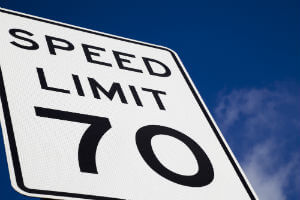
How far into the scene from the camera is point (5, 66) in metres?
1.32

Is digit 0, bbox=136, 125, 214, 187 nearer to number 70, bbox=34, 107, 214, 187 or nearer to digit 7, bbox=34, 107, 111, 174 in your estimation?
number 70, bbox=34, 107, 214, 187

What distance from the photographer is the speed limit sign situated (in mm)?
1055

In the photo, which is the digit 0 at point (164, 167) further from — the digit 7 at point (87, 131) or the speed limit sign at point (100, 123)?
the digit 7 at point (87, 131)

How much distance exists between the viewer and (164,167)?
1191mm

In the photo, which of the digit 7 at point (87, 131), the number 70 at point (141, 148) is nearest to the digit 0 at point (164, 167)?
the number 70 at point (141, 148)

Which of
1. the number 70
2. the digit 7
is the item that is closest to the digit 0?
the number 70

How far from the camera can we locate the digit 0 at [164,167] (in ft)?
3.86

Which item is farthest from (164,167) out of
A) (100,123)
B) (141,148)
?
(100,123)

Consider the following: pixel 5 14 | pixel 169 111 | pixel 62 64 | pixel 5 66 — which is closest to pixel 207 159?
pixel 169 111

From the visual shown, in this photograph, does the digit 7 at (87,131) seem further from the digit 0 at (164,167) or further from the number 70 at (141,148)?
the digit 0 at (164,167)

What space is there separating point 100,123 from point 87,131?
0.06 metres

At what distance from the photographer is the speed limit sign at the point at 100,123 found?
41.5 inches

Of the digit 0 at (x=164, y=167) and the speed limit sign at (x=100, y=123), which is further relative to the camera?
the digit 0 at (x=164, y=167)

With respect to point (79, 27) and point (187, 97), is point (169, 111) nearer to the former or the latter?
point (187, 97)
